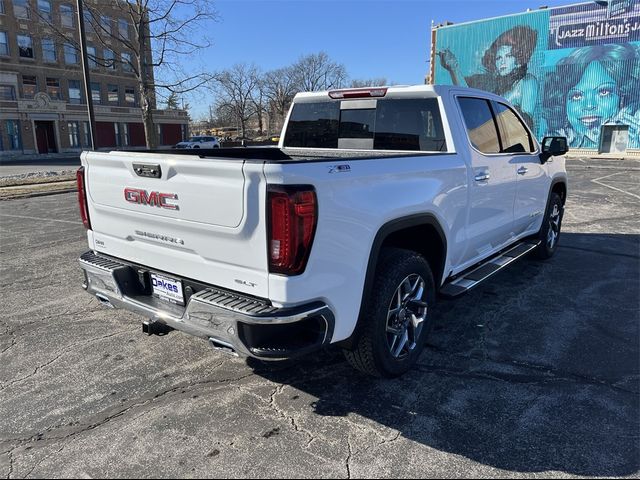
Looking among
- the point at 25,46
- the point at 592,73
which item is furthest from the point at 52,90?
the point at 592,73

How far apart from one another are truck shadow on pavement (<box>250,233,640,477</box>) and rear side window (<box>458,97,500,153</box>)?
161cm

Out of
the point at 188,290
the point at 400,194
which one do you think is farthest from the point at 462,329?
the point at 188,290

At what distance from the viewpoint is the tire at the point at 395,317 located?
3.10 metres

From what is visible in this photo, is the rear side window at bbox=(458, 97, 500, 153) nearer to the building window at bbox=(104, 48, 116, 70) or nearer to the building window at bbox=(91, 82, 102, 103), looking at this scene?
the building window at bbox=(104, 48, 116, 70)

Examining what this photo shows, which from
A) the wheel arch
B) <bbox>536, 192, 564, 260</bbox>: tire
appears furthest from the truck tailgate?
<bbox>536, 192, 564, 260</bbox>: tire

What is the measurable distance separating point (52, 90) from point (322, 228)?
50860mm

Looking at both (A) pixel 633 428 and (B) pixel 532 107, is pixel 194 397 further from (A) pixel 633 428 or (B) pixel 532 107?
(B) pixel 532 107

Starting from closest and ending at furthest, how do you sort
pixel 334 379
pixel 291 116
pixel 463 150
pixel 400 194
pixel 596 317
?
1. pixel 400 194
2. pixel 334 379
3. pixel 463 150
4. pixel 596 317
5. pixel 291 116

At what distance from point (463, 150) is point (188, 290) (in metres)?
2.45

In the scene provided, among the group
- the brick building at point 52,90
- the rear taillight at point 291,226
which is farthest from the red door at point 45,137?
the rear taillight at point 291,226

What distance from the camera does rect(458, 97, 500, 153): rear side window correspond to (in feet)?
13.9

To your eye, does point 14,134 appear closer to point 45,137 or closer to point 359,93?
point 45,137

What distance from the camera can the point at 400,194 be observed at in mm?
3135

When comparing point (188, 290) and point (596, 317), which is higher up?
point (188, 290)
